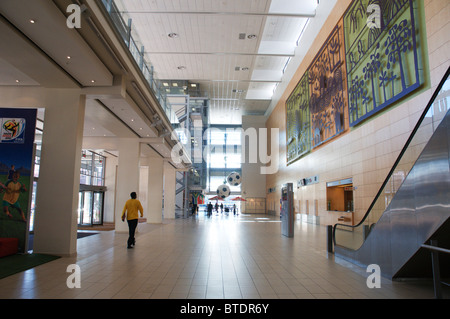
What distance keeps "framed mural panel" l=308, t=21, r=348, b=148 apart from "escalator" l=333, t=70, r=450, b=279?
8.93 m

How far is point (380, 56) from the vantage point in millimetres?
10438

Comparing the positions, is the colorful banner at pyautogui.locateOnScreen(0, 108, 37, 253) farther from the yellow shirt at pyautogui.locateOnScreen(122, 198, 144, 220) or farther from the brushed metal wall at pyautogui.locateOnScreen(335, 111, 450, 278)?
the brushed metal wall at pyautogui.locateOnScreen(335, 111, 450, 278)

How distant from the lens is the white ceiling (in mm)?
15586

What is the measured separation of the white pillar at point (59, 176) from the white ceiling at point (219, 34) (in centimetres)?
288

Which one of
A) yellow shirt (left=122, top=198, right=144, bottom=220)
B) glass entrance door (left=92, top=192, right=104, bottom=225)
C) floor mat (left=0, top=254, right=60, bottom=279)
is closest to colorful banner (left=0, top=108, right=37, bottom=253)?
floor mat (left=0, top=254, right=60, bottom=279)

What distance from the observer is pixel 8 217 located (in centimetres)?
732

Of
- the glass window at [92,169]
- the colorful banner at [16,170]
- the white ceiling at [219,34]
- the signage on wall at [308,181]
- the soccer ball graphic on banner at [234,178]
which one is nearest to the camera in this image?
the colorful banner at [16,170]

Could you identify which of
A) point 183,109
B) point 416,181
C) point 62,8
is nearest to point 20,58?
point 62,8

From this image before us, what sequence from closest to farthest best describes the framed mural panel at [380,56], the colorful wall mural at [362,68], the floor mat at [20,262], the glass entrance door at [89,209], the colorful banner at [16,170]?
1. the floor mat at [20,262]
2. the colorful banner at [16,170]
3. the framed mural panel at [380,56]
4. the colorful wall mural at [362,68]
5. the glass entrance door at [89,209]

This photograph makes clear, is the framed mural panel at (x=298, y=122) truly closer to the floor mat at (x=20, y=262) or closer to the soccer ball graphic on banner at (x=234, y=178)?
the soccer ball graphic on banner at (x=234, y=178)

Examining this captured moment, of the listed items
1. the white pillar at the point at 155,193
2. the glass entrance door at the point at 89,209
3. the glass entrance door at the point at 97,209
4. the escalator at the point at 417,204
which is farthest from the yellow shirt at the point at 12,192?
the glass entrance door at the point at 97,209

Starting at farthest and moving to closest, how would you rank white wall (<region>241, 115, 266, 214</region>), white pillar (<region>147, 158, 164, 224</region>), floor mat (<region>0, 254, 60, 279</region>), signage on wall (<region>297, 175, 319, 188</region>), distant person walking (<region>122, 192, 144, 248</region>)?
white wall (<region>241, 115, 266, 214</region>), white pillar (<region>147, 158, 164, 224</region>), signage on wall (<region>297, 175, 319, 188</region>), distant person walking (<region>122, 192, 144, 248</region>), floor mat (<region>0, 254, 60, 279</region>)

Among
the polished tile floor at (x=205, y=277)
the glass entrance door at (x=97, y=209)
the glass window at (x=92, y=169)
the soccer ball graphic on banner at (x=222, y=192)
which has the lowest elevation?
the polished tile floor at (x=205, y=277)

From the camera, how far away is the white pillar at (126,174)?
13.4 m
